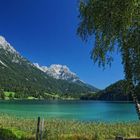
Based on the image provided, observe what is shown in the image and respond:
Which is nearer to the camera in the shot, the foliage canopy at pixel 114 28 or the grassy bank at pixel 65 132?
the foliage canopy at pixel 114 28

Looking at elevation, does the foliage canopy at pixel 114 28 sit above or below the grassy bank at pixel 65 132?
above

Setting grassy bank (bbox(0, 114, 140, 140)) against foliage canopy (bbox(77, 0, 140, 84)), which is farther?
grassy bank (bbox(0, 114, 140, 140))

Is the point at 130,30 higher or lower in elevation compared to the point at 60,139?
higher

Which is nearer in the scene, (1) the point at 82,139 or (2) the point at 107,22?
(2) the point at 107,22

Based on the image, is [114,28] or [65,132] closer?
[114,28]

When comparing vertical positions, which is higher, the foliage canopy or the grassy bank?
the foliage canopy

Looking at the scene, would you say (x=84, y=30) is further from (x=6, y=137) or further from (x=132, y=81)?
(x=6, y=137)

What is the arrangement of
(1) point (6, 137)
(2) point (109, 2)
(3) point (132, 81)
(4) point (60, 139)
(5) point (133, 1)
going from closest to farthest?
(5) point (133, 1) < (2) point (109, 2) < (3) point (132, 81) < (1) point (6, 137) < (4) point (60, 139)

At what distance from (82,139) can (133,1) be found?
13.5 m

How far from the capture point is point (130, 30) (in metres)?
19.7

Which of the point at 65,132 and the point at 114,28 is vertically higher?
the point at 114,28

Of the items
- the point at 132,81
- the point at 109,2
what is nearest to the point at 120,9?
the point at 109,2

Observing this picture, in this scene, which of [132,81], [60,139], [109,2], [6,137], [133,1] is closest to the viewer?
[133,1]

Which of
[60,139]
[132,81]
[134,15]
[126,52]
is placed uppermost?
[134,15]
